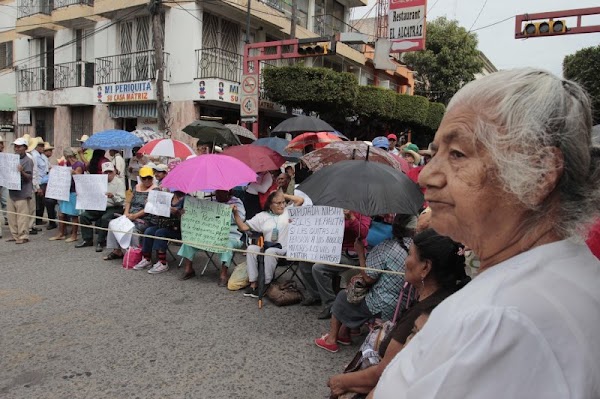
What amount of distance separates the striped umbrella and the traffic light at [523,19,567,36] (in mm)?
10339

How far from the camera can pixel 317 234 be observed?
462cm

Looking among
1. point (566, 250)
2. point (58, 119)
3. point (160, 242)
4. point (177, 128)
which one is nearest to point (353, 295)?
point (566, 250)

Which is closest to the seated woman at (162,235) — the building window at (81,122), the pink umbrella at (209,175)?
the pink umbrella at (209,175)

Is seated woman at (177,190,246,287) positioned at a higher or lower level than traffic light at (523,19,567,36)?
lower

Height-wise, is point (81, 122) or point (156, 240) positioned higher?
point (81, 122)

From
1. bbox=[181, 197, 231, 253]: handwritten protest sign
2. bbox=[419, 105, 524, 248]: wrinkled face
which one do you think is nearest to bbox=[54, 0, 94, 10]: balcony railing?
bbox=[181, 197, 231, 253]: handwritten protest sign

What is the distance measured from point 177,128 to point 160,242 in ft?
37.2

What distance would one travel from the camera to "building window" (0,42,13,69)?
2331 centimetres

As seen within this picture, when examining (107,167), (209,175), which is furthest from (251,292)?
(107,167)

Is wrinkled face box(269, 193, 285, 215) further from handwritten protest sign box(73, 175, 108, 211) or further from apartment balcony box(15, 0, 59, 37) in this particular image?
apartment balcony box(15, 0, 59, 37)

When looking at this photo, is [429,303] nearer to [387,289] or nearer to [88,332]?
[387,289]

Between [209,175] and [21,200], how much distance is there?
5008 millimetres

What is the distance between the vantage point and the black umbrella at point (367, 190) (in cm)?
378

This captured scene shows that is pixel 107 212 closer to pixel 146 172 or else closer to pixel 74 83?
pixel 146 172
